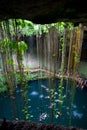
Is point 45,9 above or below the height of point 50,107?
above

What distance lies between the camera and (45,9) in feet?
4.70

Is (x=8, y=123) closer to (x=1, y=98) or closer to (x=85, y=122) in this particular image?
(x=85, y=122)

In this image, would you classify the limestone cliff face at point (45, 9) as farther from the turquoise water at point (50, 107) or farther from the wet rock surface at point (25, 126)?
the turquoise water at point (50, 107)

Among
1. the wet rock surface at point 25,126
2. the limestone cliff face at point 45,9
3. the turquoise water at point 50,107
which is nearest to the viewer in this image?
the limestone cliff face at point 45,9

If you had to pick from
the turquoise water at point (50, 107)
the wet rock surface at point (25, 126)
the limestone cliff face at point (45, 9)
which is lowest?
the turquoise water at point (50, 107)

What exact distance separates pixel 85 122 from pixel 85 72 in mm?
2153

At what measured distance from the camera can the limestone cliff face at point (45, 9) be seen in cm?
129

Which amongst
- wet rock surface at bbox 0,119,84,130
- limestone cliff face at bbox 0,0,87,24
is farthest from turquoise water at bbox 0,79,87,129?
limestone cliff face at bbox 0,0,87,24

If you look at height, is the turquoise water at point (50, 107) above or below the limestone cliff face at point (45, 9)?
below

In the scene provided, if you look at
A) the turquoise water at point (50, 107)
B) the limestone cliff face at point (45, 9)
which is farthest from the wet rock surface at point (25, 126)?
the turquoise water at point (50, 107)

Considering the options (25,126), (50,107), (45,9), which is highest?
(45,9)

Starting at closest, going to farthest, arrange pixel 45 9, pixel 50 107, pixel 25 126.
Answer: pixel 45 9
pixel 25 126
pixel 50 107

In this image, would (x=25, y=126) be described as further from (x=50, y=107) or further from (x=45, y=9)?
(x=50, y=107)

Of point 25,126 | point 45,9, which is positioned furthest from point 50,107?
point 45,9
